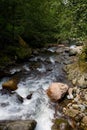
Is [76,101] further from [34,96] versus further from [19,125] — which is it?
[19,125]

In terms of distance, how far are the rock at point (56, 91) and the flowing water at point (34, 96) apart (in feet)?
0.86

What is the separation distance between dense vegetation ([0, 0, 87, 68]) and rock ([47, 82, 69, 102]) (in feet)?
8.55

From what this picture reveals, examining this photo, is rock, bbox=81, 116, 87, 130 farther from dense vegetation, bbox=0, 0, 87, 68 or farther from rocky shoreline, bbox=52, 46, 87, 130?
dense vegetation, bbox=0, 0, 87, 68

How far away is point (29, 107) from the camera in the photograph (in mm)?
10094

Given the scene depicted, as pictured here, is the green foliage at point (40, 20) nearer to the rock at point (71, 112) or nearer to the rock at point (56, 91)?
the rock at point (56, 91)

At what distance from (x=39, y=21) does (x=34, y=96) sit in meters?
17.2

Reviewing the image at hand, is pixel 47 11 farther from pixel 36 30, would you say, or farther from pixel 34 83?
pixel 34 83

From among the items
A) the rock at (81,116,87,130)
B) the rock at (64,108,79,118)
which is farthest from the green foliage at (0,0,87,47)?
the rock at (81,116,87,130)

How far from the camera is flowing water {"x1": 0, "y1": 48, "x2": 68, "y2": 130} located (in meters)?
9.43

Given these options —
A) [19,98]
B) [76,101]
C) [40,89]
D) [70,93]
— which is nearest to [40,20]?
[40,89]

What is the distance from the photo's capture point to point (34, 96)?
11.1 metres

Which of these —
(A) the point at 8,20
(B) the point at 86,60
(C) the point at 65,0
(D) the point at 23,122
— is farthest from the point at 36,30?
(D) the point at 23,122

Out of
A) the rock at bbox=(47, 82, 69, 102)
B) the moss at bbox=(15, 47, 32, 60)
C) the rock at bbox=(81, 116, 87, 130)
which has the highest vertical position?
the rock at bbox=(47, 82, 69, 102)

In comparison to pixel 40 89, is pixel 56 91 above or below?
above
